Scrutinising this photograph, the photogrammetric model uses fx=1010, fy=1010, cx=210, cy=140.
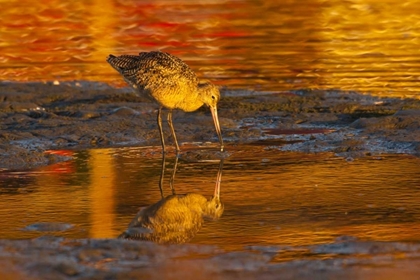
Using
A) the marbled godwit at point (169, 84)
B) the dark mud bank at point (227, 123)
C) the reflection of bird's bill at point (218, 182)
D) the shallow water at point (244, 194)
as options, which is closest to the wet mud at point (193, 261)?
the shallow water at point (244, 194)

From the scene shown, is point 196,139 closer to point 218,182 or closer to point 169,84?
point 169,84

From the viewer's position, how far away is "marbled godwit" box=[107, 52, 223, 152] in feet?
32.1

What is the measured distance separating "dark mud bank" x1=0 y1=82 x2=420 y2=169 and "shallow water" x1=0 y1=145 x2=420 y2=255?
17.4 inches

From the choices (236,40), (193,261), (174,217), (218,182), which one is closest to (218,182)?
(218,182)

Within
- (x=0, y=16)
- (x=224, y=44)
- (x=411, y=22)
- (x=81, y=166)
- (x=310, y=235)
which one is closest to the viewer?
(x=310, y=235)

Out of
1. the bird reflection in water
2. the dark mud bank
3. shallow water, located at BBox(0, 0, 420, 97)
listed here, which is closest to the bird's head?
the dark mud bank

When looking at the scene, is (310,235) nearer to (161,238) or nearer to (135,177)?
(161,238)

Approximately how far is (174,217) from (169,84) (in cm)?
298

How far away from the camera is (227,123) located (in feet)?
35.7

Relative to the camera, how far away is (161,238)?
21.1 feet

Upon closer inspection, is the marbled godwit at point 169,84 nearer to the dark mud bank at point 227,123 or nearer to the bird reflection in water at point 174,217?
the dark mud bank at point 227,123

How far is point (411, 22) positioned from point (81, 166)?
42.2 feet

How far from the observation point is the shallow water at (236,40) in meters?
14.2

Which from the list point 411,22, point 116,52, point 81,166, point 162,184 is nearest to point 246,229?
point 162,184
